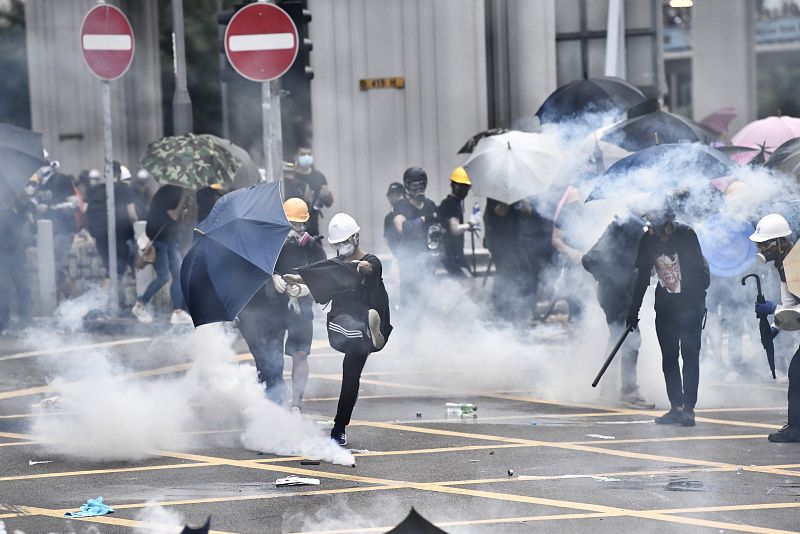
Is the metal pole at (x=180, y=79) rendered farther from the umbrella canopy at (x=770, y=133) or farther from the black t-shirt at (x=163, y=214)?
the umbrella canopy at (x=770, y=133)

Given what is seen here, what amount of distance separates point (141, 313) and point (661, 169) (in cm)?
649

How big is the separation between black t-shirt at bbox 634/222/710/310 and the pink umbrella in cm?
506

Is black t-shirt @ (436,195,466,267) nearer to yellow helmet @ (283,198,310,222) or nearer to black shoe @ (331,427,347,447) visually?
yellow helmet @ (283,198,310,222)

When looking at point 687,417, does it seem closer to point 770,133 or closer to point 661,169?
point 661,169

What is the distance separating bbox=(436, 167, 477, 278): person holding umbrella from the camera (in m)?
14.3

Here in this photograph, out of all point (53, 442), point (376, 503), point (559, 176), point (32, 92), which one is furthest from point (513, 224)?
point (32, 92)

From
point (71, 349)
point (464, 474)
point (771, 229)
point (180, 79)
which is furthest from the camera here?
point (180, 79)

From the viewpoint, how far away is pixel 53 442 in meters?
9.91

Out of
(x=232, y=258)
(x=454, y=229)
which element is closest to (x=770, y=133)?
(x=454, y=229)

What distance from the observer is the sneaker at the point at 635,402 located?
35.7 ft

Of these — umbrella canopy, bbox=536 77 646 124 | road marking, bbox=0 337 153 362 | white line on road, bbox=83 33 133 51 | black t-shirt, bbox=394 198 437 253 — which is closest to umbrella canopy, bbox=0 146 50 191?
white line on road, bbox=83 33 133 51

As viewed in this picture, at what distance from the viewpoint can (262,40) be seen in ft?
41.2

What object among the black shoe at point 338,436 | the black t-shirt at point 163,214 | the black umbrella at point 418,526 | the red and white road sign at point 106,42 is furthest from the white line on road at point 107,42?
the black umbrella at point 418,526

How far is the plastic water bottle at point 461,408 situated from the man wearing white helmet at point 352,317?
4.78 feet
